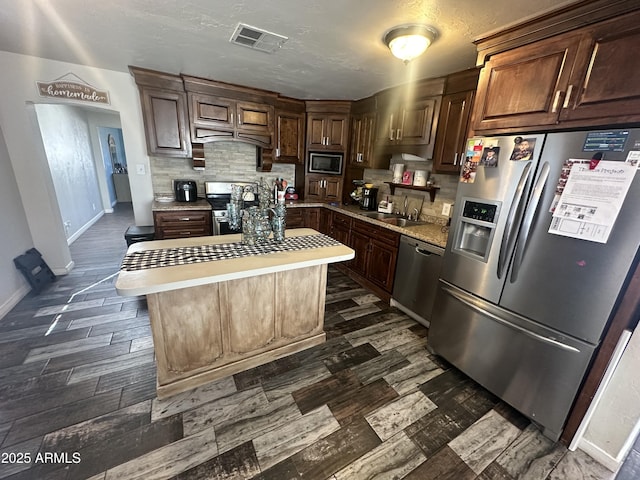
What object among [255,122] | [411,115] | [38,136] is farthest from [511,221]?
[38,136]

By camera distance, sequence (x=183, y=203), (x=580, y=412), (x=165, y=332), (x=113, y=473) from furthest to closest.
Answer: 1. (x=183, y=203)
2. (x=165, y=332)
3. (x=580, y=412)
4. (x=113, y=473)

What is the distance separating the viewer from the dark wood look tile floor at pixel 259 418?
1325mm

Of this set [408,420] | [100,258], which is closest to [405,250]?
[408,420]

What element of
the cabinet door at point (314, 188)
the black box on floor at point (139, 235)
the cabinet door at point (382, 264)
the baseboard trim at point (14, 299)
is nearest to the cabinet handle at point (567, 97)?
the cabinet door at point (382, 264)

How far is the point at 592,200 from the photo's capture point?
4.20ft

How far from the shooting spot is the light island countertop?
1283 mm

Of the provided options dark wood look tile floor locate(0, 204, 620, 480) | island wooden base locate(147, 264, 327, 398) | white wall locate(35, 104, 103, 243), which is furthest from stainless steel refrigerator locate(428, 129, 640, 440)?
white wall locate(35, 104, 103, 243)

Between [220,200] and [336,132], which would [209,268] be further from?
[336,132]

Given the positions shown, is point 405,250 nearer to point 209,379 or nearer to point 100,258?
point 209,379

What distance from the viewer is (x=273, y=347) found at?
2.03 m

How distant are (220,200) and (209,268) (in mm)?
2413

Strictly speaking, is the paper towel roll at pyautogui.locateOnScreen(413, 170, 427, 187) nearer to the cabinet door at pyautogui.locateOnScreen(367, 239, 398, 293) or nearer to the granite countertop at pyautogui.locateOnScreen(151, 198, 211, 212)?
the cabinet door at pyautogui.locateOnScreen(367, 239, 398, 293)

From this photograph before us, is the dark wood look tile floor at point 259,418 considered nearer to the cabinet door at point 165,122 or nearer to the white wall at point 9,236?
the white wall at point 9,236

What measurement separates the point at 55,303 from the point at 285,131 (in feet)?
11.1
